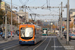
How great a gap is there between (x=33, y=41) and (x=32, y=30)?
1.56 metres

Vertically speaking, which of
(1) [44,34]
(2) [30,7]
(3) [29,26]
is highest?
(2) [30,7]

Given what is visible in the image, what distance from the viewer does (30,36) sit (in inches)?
934

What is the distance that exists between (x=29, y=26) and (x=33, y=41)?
87.2 inches

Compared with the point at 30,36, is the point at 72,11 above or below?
above

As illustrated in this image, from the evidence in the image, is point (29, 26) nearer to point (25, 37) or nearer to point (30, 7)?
point (25, 37)

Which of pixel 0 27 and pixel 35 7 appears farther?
pixel 0 27

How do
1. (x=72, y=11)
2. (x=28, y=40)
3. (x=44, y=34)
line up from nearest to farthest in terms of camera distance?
(x=28, y=40) → (x=44, y=34) → (x=72, y=11)

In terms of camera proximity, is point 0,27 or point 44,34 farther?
point 0,27

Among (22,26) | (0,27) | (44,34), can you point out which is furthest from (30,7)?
(0,27)

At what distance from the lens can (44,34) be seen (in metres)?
71.9

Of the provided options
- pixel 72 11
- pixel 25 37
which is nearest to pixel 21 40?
pixel 25 37

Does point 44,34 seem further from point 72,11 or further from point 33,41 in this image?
point 72,11

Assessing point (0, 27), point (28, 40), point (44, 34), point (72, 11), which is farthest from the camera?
point (72, 11)

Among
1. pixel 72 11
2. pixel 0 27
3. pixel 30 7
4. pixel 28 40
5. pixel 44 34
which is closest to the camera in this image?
pixel 28 40
